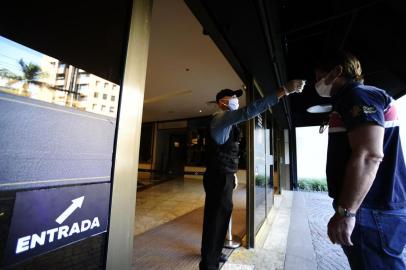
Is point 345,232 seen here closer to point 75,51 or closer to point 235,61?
point 75,51

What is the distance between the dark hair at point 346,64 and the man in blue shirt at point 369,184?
0.08 metres

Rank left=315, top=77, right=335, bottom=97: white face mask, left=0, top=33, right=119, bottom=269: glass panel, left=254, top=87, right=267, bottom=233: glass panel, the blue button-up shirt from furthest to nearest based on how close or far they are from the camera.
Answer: left=254, top=87, right=267, bottom=233: glass panel → the blue button-up shirt → left=315, top=77, right=335, bottom=97: white face mask → left=0, top=33, right=119, bottom=269: glass panel

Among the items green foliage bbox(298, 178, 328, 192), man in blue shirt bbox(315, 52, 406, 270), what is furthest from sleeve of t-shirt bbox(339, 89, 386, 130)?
green foliage bbox(298, 178, 328, 192)

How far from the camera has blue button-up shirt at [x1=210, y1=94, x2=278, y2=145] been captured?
146 cm

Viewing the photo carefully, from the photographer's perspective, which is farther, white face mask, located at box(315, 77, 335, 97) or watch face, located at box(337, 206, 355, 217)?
white face mask, located at box(315, 77, 335, 97)

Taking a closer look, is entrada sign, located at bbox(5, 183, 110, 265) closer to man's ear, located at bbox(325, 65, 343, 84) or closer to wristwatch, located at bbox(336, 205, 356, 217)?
wristwatch, located at bbox(336, 205, 356, 217)

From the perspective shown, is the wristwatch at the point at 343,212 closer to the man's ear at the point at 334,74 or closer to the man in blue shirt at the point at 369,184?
the man in blue shirt at the point at 369,184

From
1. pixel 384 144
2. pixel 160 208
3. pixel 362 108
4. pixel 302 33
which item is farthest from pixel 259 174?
pixel 302 33

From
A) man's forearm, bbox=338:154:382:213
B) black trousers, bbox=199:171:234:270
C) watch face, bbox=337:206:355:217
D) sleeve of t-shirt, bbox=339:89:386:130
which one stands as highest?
sleeve of t-shirt, bbox=339:89:386:130

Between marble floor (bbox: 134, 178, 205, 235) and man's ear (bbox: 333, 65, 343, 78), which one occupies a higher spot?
man's ear (bbox: 333, 65, 343, 78)

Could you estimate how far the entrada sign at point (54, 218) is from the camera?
1.43 feet

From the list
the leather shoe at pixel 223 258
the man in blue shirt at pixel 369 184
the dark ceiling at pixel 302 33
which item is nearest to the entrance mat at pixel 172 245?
the leather shoe at pixel 223 258

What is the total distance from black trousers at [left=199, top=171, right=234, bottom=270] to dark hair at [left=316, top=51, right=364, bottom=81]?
1.13 m

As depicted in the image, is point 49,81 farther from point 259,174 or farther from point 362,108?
point 259,174
